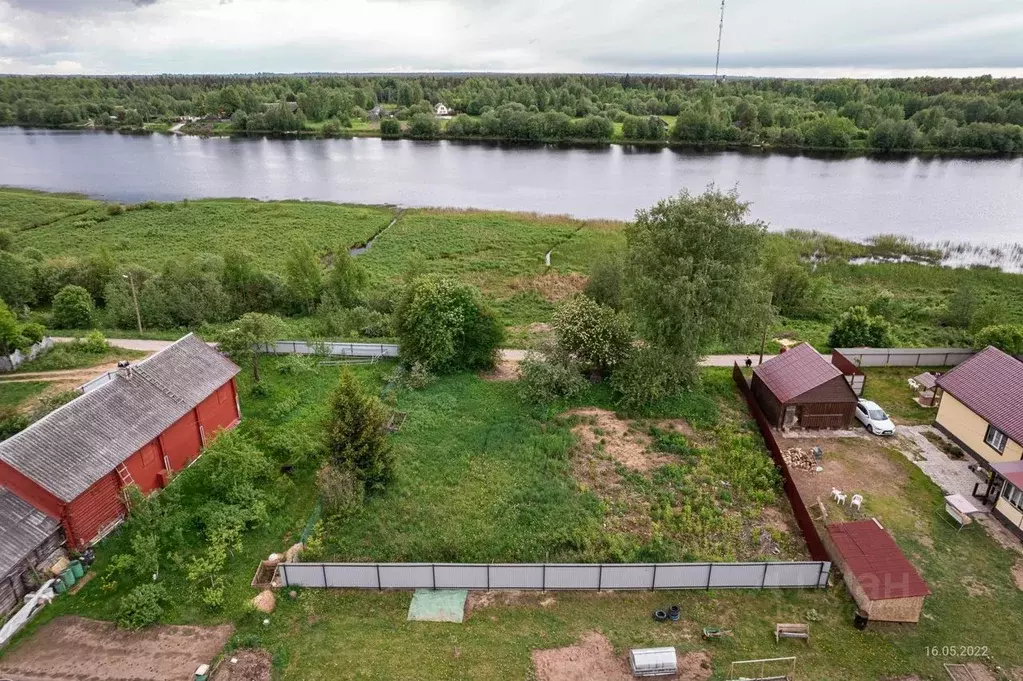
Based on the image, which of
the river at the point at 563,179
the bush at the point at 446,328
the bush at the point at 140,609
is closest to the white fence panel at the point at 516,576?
the bush at the point at 140,609

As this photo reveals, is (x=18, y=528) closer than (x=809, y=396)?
Yes

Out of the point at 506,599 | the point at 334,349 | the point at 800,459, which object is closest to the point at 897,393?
the point at 800,459

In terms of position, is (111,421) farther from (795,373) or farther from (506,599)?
(795,373)

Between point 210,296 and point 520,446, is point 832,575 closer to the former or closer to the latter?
point 520,446

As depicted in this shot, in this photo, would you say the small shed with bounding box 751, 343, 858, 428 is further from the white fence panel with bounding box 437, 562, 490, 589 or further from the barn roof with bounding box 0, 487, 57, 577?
the barn roof with bounding box 0, 487, 57, 577

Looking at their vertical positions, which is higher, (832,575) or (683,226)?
(683,226)

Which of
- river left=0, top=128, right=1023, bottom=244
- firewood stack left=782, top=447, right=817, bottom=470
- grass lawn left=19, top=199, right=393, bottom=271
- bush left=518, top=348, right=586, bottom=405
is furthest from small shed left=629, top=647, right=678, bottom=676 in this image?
river left=0, top=128, right=1023, bottom=244

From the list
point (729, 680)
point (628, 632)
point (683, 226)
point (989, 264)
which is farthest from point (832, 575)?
point (989, 264)
